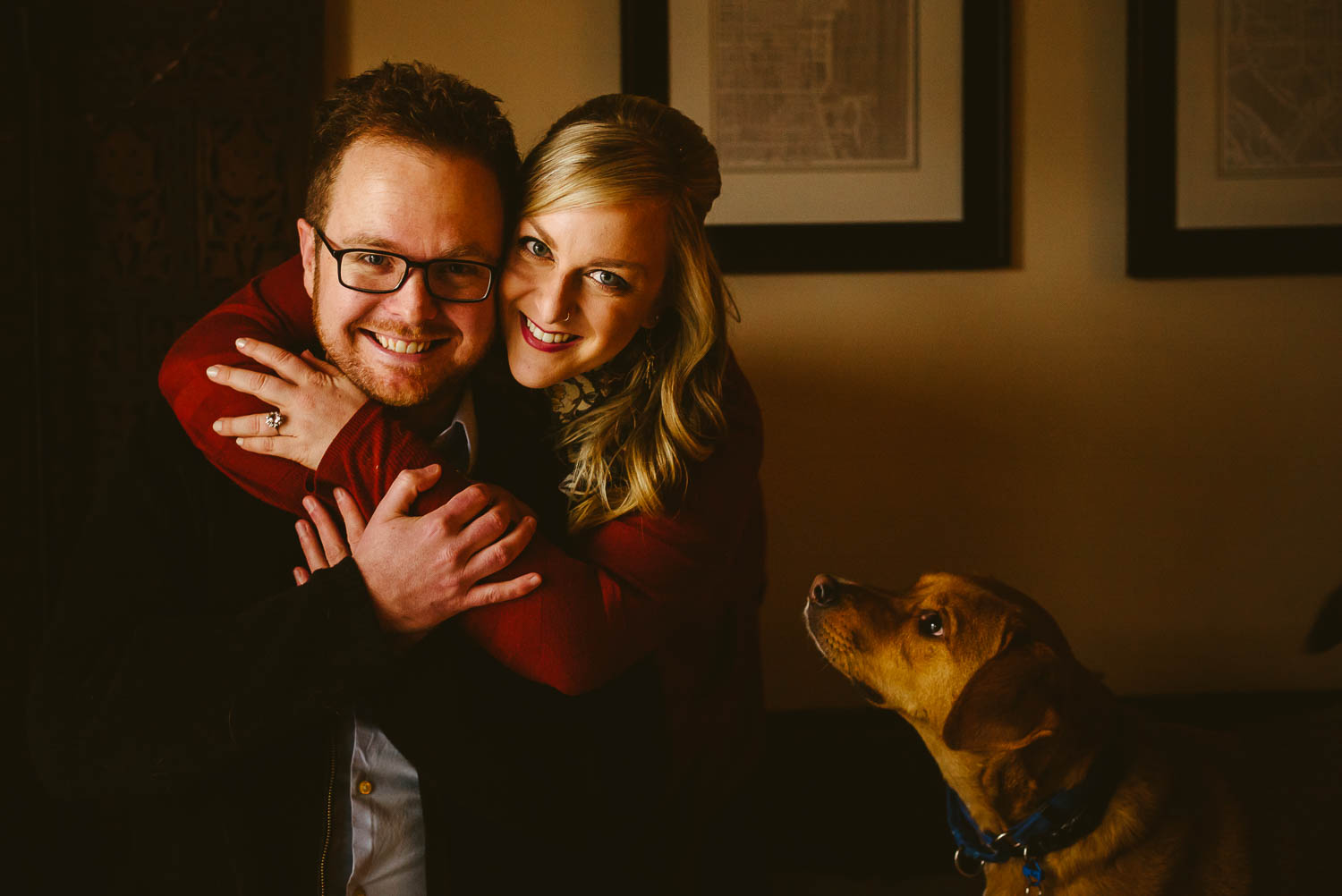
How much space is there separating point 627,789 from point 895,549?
0.95 metres

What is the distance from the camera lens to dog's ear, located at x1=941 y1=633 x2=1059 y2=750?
1.14m

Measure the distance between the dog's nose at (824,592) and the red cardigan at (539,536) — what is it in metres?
0.22

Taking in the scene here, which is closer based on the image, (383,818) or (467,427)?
(383,818)

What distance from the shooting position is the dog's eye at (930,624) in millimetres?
1281

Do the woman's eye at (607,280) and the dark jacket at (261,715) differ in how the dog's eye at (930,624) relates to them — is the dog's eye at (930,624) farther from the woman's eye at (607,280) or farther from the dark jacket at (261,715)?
the woman's eye at (607,280)

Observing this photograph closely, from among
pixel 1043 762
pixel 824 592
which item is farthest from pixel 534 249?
pixel 1043 762

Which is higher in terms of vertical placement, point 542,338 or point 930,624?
point 542,338

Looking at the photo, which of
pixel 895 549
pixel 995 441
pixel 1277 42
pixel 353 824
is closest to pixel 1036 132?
pixel 1277 42

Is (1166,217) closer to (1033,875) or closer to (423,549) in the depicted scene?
(1033,875)

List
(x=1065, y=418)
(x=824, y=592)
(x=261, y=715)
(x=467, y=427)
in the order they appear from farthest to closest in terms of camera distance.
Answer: (x=1065, y=418) < (x=824, y=592) < (x=467, y=427) < (x=261, y=715)

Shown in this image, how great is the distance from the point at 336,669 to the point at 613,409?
1.58ft

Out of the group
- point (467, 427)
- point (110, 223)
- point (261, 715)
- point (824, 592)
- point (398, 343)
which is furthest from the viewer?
point (110, 223)

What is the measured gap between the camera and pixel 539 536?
3.49 ft

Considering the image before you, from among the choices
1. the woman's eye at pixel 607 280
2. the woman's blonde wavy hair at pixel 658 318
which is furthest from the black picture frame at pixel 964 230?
the woman's eye at pixel 607 280
